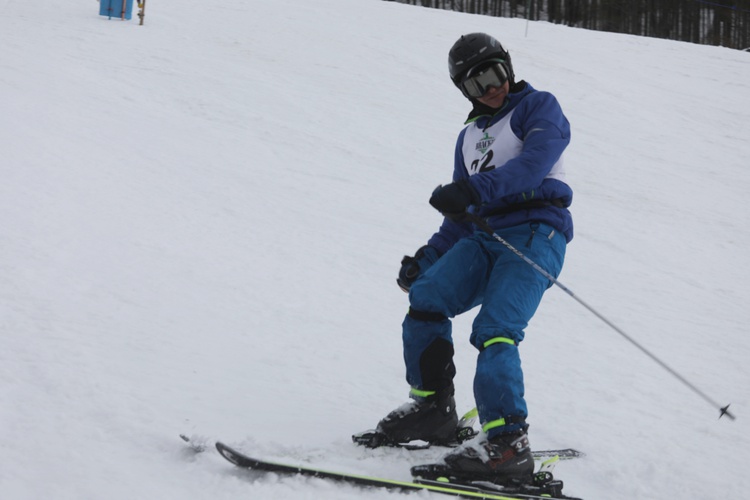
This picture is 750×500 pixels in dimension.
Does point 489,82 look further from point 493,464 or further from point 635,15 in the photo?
point 635,15

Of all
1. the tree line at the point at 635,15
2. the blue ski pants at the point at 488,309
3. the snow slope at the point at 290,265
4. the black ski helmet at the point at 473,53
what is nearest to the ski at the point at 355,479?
the snow slope at the point at 290,265

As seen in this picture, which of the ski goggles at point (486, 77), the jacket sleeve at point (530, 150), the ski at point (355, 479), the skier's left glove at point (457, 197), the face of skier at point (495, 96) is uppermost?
the ski goggles at point (486, 77)

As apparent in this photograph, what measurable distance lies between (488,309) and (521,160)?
23.4 inches

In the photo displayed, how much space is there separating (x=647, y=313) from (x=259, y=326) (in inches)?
123

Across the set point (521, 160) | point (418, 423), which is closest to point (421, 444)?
point (418, 423)

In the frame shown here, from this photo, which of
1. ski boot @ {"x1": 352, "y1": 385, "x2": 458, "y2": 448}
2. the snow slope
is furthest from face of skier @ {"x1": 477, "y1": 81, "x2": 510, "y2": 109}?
the snow slope

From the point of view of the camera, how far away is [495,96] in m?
3.08

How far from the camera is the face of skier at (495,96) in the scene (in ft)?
10.0

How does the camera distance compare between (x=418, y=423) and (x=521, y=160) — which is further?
(x=418, y=423)

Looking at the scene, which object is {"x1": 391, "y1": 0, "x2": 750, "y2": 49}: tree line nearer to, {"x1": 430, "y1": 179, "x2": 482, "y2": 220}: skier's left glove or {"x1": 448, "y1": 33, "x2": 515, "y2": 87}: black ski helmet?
{"x1": 448, "y1": 33, "x2": 515, "y2": 87}: black ski helmet

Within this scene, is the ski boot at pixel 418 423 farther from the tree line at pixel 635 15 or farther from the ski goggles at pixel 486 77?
the tree line at pixel 635 15

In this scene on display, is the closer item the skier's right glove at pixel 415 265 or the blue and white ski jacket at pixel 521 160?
the blue and white ski jacket at pixel 521 160

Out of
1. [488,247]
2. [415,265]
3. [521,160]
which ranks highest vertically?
[521,160]

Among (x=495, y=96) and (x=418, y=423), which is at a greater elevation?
(x=495, y=96)
